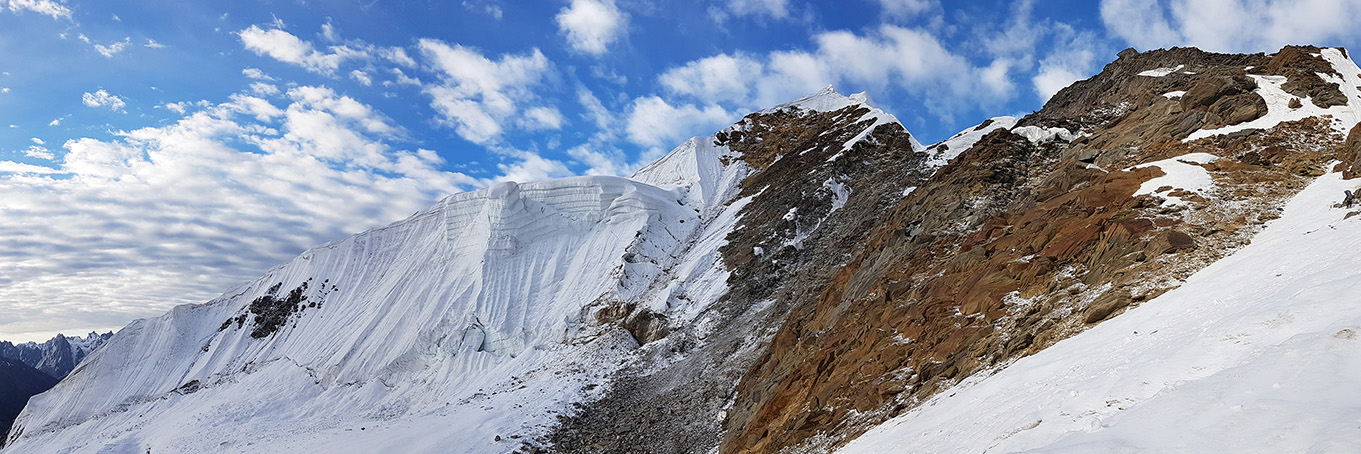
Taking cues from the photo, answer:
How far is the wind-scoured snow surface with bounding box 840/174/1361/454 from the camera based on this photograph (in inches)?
179

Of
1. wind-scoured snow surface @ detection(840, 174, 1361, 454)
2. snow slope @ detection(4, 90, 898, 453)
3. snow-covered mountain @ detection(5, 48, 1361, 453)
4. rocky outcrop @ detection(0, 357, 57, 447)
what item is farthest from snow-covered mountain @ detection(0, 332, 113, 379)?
wind-scoured snow surface @ detection(840, 174, 1361, 454)

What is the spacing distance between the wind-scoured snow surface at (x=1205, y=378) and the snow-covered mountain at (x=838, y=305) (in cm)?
5

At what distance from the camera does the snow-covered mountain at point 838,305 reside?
293 inches

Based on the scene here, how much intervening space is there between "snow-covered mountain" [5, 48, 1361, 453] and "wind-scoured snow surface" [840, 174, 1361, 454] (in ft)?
0.15

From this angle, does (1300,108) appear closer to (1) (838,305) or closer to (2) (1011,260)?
(2) (1011,260)

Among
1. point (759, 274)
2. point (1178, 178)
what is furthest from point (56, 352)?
point (1178, 178)

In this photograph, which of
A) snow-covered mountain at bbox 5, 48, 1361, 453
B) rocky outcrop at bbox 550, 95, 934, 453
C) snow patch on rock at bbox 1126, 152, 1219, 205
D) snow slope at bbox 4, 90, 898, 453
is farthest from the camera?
snow slope at bbox 4, 90, 898, 453

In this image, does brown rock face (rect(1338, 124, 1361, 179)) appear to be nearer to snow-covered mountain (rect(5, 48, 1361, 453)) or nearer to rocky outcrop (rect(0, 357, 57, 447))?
snow-covered mountain (rect(5, 48, 1361, 453))

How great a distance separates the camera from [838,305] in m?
17.3

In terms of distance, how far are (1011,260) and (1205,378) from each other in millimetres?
7834

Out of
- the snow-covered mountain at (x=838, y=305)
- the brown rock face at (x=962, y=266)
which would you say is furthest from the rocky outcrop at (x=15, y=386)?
the brown rock face at (x=962, y=266)

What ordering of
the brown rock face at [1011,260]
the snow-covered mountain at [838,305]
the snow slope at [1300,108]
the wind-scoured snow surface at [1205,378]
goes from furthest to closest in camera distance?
the snow slope at [1300,108] < the brown rock face at [1011,260] < the snow-covered mountain at [838,305] < the wind-scoured snow surface at [1205,378]

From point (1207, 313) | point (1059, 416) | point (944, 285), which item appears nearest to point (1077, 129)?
point (944, 285)

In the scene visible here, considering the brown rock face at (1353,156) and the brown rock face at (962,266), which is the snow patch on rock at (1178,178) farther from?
the brown rock face at (1353,156)
